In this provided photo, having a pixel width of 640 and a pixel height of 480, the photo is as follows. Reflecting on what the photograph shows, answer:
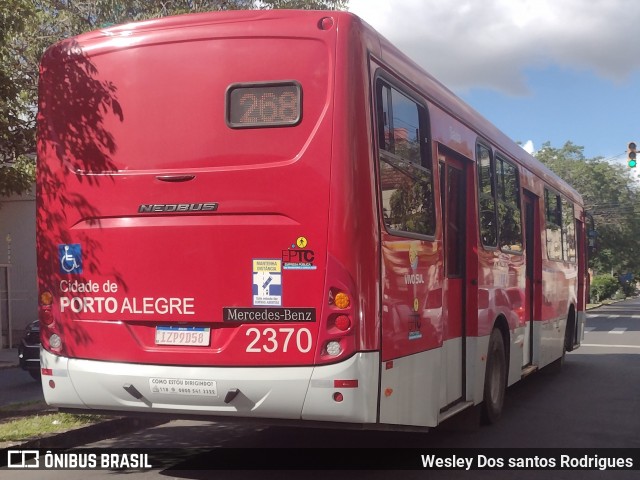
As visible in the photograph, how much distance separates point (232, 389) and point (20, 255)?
724 inches

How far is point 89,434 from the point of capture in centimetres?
779

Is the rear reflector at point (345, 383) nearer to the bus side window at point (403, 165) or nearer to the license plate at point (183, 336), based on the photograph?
the license plate at point (183, 336)

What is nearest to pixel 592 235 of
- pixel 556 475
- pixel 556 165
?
pixel 556 475

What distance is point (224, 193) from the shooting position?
217 inches

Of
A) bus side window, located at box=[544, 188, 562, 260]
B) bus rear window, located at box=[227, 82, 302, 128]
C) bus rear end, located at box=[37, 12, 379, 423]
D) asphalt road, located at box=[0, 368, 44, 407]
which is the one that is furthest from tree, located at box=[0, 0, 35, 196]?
bus side window, located at box=[544, 188, 562, 260]

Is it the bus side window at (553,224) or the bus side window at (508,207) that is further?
the bus side window at (553,224)

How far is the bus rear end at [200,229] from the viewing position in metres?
5.27

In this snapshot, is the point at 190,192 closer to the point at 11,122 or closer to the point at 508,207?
the point at 11,122

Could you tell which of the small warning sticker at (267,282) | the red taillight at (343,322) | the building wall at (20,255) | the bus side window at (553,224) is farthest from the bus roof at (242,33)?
the building wall at (20,255)

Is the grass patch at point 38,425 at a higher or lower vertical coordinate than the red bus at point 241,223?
lower

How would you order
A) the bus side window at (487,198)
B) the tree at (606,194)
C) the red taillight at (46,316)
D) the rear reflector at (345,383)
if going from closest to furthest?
the rear reflector at (345,383)
the red taillight at (46,316)
the bus side window at (487,198)
the tree at (606,194)

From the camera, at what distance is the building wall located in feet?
70.3

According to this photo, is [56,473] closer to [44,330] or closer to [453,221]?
[44,330]

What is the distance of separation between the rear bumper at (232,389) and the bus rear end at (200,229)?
0.01m
